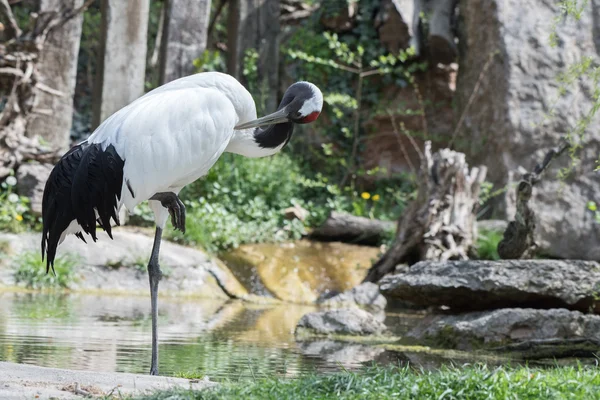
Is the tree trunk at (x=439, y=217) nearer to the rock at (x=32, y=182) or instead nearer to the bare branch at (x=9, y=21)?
the rock at (x=32, y=182)

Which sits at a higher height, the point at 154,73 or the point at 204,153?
the point at 154,73

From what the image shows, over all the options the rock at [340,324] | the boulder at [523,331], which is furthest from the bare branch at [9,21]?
the boulder at [523,331]

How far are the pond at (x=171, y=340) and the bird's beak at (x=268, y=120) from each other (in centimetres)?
168

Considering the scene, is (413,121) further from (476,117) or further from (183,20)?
(183,20)

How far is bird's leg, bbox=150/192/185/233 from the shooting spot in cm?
616

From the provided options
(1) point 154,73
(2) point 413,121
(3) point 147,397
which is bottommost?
(3) point 147,397

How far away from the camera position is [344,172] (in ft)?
51.1

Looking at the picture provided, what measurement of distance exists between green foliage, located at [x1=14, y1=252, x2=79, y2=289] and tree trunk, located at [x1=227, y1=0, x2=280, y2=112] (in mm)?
4960

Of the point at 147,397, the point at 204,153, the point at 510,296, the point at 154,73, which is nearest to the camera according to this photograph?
the point at 147,397

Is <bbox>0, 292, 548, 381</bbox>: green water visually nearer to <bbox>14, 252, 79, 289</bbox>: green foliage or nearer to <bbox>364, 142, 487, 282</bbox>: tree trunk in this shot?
<bbox>14, 252, 79, 289</bbox>: green foliage

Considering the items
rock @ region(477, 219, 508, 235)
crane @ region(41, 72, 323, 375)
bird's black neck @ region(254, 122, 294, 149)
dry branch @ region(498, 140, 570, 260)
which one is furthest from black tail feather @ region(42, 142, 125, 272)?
rock @ region(477, 219, 508, 235)

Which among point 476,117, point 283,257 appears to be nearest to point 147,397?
point 283,257

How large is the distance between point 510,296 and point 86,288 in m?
5.27

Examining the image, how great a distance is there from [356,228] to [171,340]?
19.6 feet
